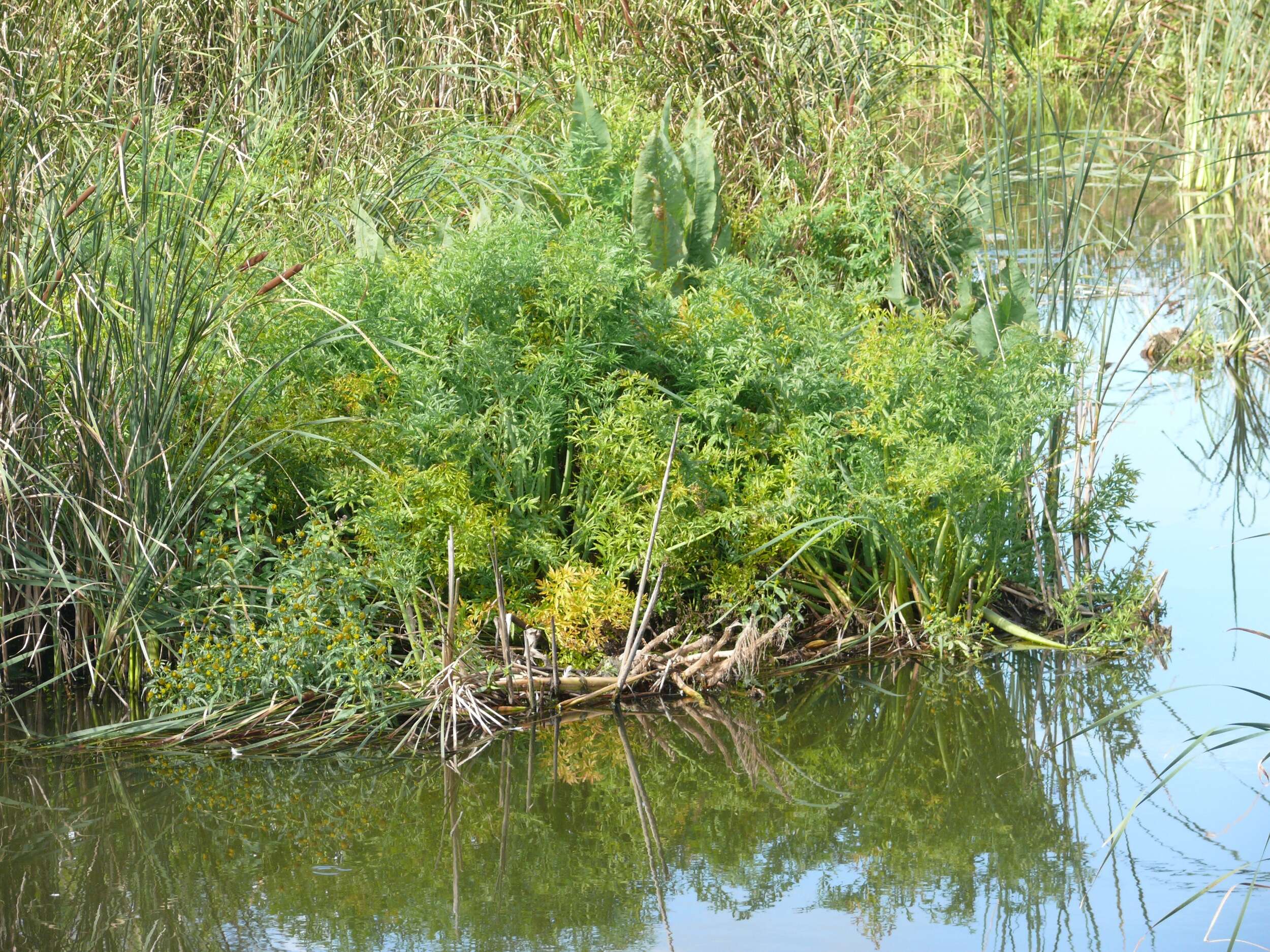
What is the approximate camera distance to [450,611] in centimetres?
381

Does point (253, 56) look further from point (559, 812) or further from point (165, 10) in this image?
point (559, 812)

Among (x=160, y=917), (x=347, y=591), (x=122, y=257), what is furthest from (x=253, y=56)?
(x=160, y=917)

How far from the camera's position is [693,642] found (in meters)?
4.14

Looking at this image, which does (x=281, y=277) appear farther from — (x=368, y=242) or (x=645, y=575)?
(x=368, y=242)

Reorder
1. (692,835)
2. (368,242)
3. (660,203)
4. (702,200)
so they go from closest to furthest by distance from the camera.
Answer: (692,835) → (368,242) → (660,203) → (702,200)

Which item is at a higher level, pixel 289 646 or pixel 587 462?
pixel 587 462

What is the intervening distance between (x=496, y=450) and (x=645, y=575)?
609 millimetres

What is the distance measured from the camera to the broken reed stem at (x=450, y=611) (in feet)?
12.4

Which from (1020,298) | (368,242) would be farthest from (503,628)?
(1020,298)

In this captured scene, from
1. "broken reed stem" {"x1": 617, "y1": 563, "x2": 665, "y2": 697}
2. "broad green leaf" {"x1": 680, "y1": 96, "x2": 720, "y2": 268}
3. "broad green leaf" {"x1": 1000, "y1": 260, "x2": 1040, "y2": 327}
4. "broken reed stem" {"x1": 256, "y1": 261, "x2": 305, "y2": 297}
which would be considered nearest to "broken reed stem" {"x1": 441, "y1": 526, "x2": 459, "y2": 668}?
"broken reed stem" {"x1": 617, "y1": 563, "x2": 665, "y2": 697}

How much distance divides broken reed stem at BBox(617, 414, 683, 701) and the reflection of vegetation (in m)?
0.16

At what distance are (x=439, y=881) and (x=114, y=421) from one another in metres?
1.62

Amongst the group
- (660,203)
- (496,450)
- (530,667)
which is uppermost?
(660,203)

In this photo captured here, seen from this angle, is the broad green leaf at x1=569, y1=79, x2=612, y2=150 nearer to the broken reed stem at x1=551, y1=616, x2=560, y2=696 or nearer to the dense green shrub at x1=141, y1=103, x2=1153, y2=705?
the dense green shrub at x1=141, y1=103, x2=1153, y2=705
